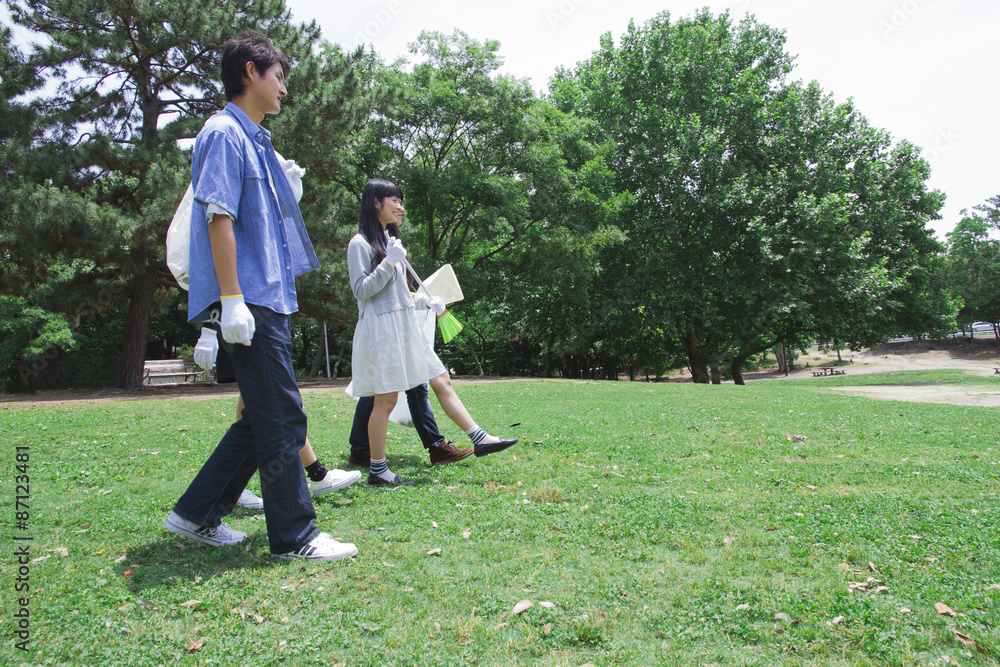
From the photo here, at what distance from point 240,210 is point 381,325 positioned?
1589mm

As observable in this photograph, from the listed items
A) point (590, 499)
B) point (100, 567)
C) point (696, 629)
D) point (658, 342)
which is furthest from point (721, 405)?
point (658, 342)

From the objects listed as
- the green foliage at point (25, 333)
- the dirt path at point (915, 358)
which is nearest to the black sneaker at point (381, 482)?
the green foliage at point (25, 333)

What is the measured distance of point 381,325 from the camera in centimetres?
436

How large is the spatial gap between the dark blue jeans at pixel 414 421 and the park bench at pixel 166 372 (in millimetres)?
20938

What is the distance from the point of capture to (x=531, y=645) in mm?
2154

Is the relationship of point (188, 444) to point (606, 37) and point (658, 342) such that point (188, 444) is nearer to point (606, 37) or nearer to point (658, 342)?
point (658, 342)

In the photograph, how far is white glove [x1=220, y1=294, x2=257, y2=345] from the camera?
2635 mm

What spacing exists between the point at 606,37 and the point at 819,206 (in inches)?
499

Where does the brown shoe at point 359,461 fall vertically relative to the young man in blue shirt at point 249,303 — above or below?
below

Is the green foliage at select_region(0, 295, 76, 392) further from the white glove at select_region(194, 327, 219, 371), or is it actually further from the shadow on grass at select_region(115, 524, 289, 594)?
the white glove at select_region(194, 327, 219, 371)

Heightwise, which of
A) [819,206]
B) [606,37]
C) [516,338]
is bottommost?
[516,338]

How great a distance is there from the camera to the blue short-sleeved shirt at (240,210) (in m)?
2.76

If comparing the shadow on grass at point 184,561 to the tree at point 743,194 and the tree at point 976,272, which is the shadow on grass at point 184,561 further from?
the tree at point 976,272

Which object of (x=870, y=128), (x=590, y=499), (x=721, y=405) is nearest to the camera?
(x=590, y=499)
